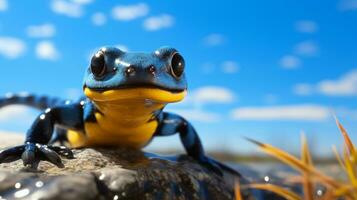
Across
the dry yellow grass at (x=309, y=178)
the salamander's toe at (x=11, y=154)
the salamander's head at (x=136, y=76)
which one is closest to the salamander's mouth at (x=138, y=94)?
the salamander's head at (x=136, y=76)

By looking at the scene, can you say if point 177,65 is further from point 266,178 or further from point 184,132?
point 266,178

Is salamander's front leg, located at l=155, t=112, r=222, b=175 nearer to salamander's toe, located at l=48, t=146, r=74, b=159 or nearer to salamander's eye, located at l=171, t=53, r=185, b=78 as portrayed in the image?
salamander's eye, located at l=171, t=53, r=185, b=78

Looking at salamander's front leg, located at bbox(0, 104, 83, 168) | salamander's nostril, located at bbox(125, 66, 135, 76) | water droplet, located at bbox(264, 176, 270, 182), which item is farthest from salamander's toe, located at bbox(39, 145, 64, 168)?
water droplet, located at bbox(264, 176, 270, 182)

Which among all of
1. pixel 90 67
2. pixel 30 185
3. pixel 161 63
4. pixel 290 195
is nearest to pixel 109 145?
pixel 90 67

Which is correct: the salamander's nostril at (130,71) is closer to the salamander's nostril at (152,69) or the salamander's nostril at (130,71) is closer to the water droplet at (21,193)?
the salamander's nostril at (152,69)

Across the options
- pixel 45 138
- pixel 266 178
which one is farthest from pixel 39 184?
pixel 266 178

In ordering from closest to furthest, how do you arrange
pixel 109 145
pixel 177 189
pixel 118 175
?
pixel 118 175, pixel 177 189, pixel 109 145

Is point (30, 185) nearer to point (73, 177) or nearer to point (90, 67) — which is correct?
point (73, 177)

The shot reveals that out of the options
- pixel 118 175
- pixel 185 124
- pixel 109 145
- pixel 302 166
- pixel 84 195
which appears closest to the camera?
pixel 302 166
